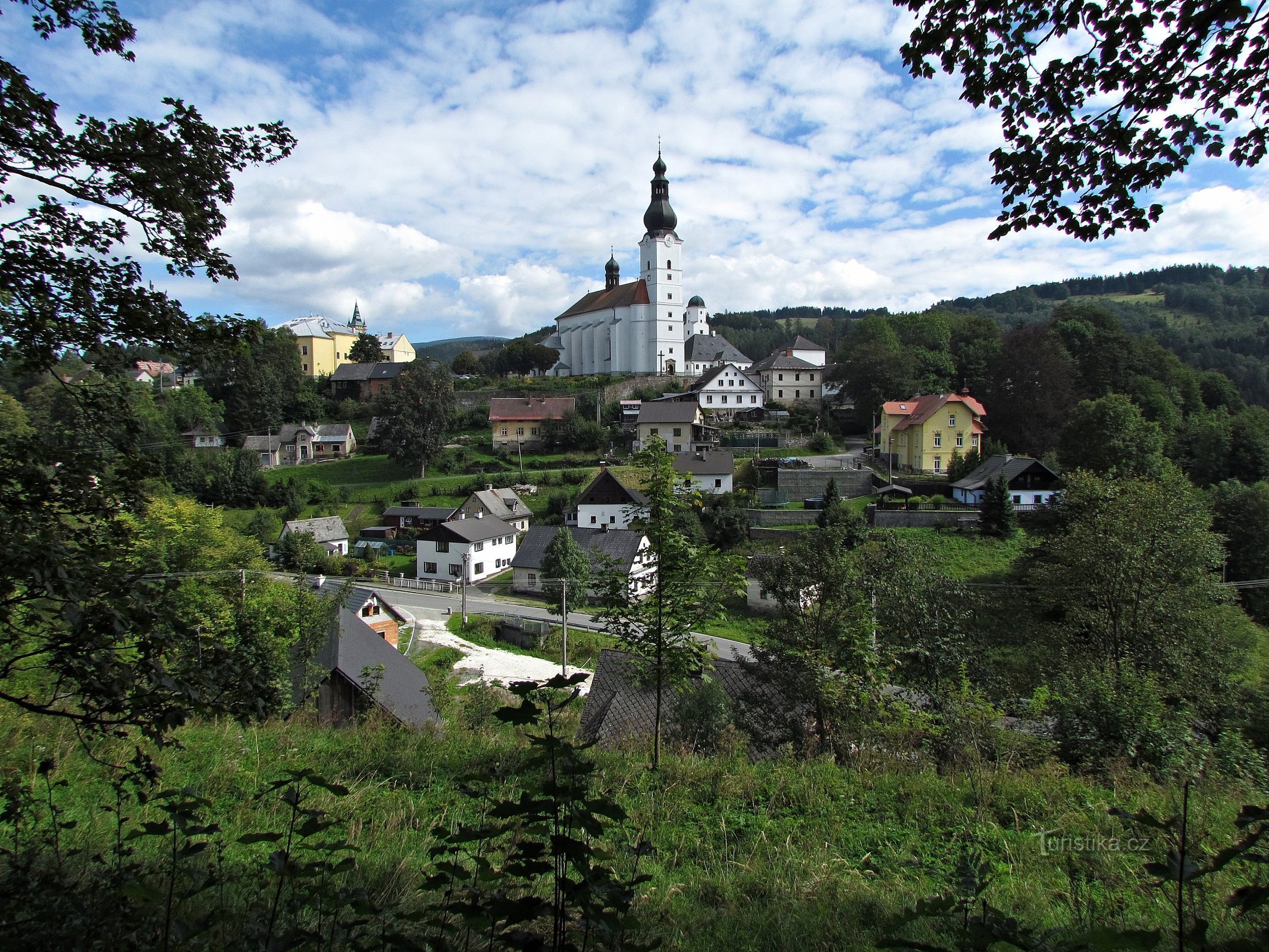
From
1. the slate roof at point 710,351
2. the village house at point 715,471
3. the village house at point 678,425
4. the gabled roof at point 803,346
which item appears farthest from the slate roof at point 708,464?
the gabled roof at point 803,346

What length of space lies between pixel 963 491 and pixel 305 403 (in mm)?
56303

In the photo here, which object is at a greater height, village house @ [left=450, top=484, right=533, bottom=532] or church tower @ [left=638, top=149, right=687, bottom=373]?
church tower @ [left=638, top=149, right=687, bottom=373]

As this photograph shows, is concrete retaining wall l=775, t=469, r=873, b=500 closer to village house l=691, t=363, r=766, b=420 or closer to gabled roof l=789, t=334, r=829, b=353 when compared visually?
village house l=691, t=363, r=766, b=420

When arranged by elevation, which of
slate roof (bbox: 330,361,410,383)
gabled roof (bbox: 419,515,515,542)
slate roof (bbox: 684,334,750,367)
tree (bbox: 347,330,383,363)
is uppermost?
tree (bbox: 347,330,383,363)

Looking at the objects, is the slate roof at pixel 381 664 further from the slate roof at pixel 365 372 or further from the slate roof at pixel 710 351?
the slate roof at pixel 365 372

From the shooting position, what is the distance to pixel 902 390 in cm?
5147

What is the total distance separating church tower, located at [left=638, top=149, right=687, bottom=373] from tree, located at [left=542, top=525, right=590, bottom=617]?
3811cm

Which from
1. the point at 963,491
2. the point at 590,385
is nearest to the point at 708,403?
the point at 590,385

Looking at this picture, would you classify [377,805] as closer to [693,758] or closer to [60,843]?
[60,843]

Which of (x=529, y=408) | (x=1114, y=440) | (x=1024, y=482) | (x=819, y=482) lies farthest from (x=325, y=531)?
(x=1114, y=440)

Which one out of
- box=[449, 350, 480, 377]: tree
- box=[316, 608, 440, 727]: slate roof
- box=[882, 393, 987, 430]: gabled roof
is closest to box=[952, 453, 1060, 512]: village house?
box=[882, 393, 987, 430]: gabled roof

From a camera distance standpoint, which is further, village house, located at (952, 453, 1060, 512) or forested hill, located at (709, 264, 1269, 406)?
Answer: forested hill, located at (709, 264, 1269, 406)

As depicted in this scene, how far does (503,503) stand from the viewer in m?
42.7

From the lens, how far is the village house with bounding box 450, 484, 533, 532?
1619 inches
